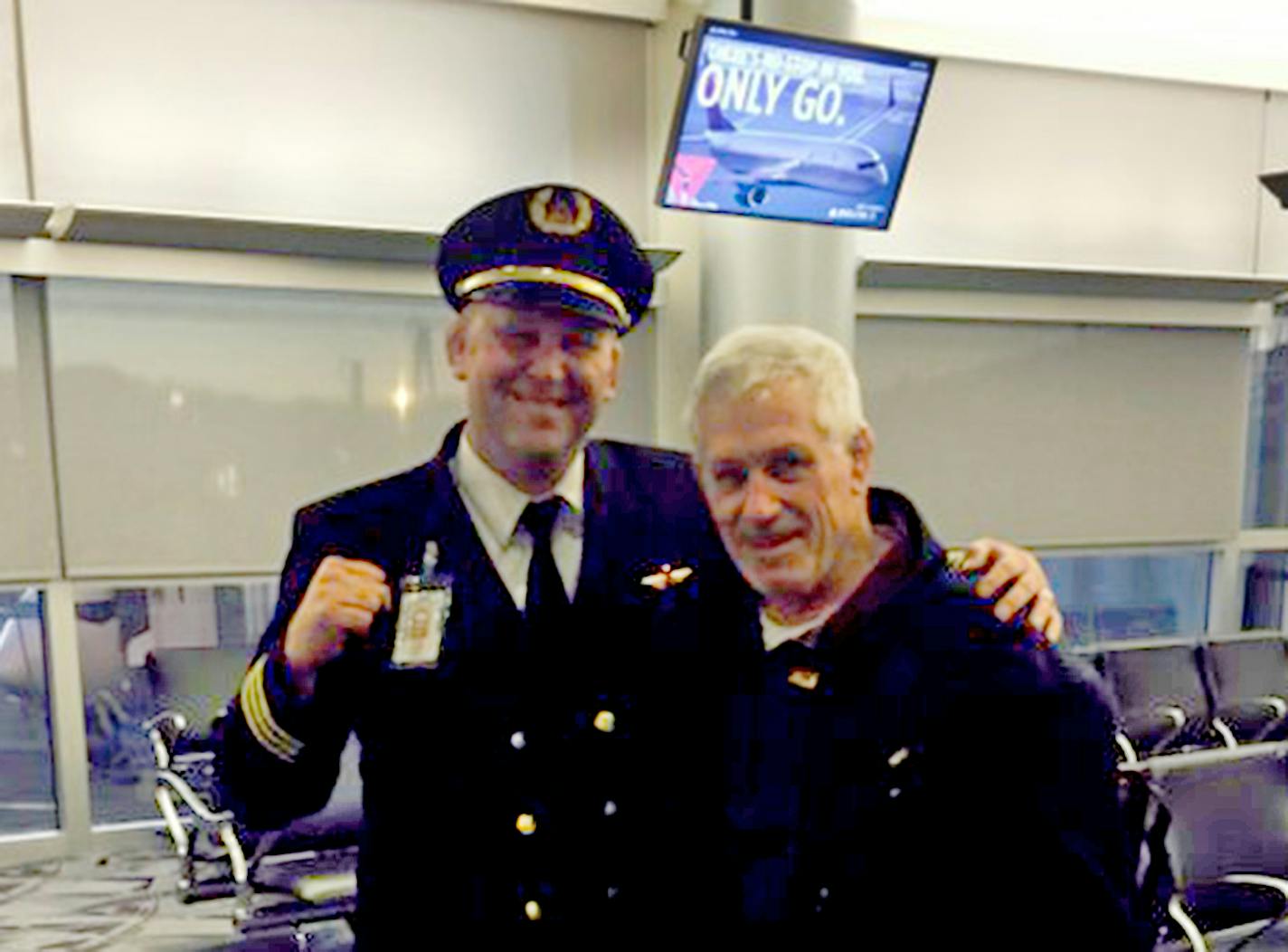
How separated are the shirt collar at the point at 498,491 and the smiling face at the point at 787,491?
19cm

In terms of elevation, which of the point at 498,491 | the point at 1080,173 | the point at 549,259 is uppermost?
the point at 1080,173

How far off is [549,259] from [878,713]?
0.52 meters

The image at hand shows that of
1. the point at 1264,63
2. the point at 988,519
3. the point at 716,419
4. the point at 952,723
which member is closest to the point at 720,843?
the point at 952,723

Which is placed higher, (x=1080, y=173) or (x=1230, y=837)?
(x=1080, y=173)

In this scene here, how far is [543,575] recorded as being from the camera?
1048 mm

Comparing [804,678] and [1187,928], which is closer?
[804,678]

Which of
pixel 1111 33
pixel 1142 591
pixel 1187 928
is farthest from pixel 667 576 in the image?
pixel 1142 591

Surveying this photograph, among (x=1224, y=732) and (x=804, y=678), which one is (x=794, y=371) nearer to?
(x=804, y=678)

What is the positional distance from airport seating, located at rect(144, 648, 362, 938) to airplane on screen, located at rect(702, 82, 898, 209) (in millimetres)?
1903

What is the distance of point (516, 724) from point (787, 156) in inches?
89.4

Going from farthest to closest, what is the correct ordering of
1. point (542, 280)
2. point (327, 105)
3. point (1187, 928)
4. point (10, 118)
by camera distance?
point (327, 105) → point (10, 118) → point (1187, 928) → point (542, 280)

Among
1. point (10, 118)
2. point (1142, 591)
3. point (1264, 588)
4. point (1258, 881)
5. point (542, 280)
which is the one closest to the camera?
point (542, 280)

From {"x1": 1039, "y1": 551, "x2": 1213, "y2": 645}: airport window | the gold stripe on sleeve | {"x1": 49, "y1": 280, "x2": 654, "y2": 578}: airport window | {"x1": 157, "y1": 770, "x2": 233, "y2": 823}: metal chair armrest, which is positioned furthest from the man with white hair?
{"x1": 1039, "y1": 551, "x2": 1213, "y2": 645}: airport window

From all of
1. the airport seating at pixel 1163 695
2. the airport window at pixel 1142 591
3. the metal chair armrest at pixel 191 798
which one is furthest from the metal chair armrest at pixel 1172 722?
the metal chair armrest at pixel 191 798
